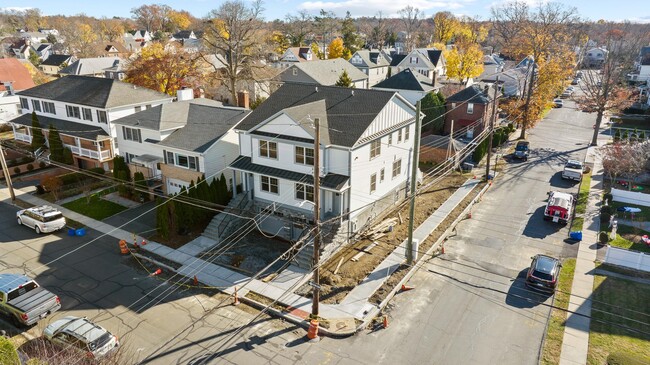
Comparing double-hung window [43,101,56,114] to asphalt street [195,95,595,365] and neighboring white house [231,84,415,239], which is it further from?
asphalt street [195,95,595,365]

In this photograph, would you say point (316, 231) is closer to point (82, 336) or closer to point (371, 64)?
point (82, 336)

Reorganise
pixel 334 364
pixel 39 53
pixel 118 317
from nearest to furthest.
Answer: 1. pixel 334 364
2. pixel 118 317
3. pixel 39 53

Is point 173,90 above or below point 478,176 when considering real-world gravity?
above

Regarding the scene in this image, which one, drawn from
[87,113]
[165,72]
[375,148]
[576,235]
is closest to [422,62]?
[165,72]

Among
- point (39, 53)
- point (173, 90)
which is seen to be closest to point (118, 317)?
point (173, 90)

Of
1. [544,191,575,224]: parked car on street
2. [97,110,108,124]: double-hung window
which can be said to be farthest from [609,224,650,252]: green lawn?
[97,110,108,124]: double-hung window

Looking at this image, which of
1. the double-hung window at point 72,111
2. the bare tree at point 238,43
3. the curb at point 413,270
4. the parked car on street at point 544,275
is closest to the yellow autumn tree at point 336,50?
the bare tree at point 238,43

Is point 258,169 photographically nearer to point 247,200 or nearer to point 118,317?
point 247,200
